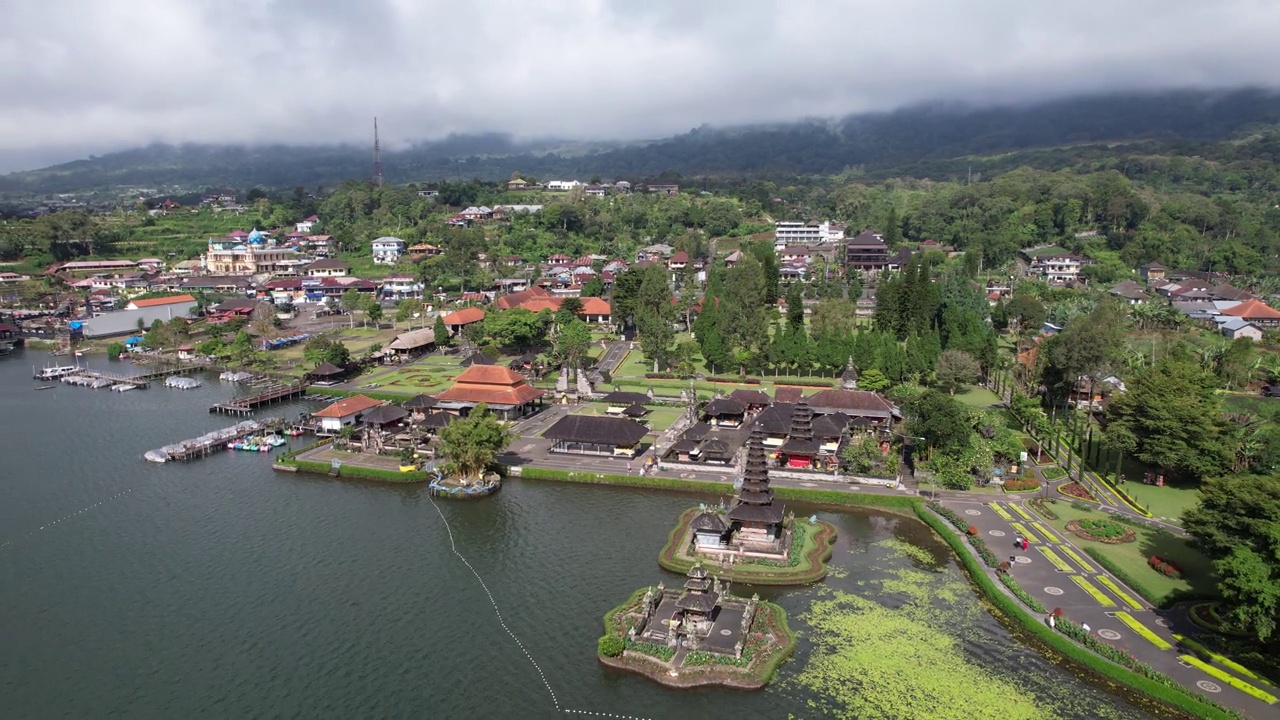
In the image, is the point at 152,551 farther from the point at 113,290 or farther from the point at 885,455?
the point at 113,290

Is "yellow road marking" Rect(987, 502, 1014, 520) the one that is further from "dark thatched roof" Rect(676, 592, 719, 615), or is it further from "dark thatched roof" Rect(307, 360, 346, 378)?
"dark thatched roof" Rect(307, 360, 346, 378)

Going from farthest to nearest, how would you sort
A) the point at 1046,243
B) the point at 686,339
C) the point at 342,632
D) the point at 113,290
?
the point at 1046,243
the point at 113,290
the point at 686,339
the point at 342,632

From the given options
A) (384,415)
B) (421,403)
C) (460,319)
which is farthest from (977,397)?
(460,319)

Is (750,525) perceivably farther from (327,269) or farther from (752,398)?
(327,269)

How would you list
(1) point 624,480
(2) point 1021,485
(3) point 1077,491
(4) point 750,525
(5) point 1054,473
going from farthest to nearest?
(1) point 624,480, (5) point 1054,473, (2) point 1021,485, (3) point 1077,491, (4) point 750,525

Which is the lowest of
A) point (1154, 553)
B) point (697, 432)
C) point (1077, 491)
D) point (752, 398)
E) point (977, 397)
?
point (1154, 553)

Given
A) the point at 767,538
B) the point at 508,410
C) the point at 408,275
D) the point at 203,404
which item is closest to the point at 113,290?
the point at 408,275
